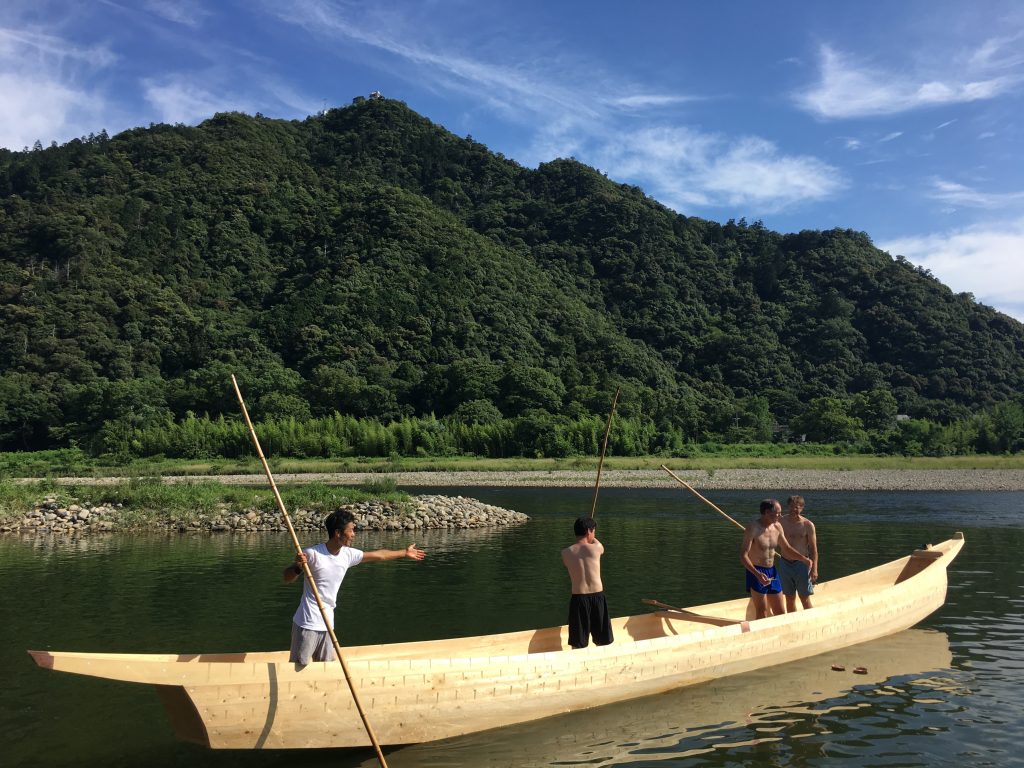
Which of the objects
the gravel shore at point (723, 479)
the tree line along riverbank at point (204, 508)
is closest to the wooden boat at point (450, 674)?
the tree line along riverbank at point (204, 508)

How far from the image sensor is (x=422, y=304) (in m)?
94.1

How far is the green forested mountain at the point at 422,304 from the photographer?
3091 inches

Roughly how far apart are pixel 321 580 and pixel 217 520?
60.5 feet

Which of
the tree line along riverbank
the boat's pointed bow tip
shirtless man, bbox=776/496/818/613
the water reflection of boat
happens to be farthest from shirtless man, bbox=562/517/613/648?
the tree line along riverbank

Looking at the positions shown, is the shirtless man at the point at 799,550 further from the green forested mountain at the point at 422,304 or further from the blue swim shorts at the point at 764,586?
the green forested mountain at the point at 422,304

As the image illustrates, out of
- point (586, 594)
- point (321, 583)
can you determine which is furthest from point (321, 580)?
point (586, 594)

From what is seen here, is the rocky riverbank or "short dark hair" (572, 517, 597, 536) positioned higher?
"short dark hair" (572, 517, 597, 536)

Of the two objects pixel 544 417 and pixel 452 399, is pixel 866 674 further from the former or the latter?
pixel 452 399

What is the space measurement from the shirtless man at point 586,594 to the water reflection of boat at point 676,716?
757 millimetres

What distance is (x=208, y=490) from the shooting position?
2630cm

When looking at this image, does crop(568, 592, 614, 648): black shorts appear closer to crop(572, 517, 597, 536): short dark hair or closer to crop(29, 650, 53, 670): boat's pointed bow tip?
crop(572, 517, 597, 536): short dark hair

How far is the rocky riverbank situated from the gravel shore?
1724 cm

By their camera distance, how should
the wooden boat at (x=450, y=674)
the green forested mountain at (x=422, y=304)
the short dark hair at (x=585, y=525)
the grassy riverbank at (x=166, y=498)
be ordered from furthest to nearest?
the green forested mountain at (x=422, y=304), the grassy riverbank at (x=166, y=498), the short dark hair at (x=585, y=525), the wooden boat at (x=450, y=674)

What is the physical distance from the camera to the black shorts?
8383mm
